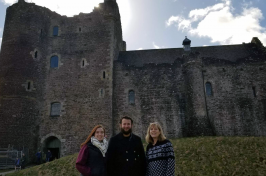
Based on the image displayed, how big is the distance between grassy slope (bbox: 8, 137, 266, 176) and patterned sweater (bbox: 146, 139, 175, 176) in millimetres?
5763

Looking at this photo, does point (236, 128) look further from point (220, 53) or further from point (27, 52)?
point (27, 52)

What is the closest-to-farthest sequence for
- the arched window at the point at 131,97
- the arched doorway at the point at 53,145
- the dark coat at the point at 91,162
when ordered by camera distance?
1. the dark coat at the point at 91,162
2. the arched doorway at the point at 53,145
3. the arched window at the point at 131,97

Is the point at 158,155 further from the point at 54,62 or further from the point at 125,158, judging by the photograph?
the point at 54,62

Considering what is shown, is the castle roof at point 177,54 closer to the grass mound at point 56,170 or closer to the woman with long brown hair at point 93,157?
the grass mound at point 56,170

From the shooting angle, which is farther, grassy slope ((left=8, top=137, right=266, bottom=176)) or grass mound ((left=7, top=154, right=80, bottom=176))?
grass mound ((left=7, top=154, right=80, bottom=176))

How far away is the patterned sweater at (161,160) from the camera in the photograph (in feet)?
14.4

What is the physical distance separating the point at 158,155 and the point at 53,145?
53.3 ft

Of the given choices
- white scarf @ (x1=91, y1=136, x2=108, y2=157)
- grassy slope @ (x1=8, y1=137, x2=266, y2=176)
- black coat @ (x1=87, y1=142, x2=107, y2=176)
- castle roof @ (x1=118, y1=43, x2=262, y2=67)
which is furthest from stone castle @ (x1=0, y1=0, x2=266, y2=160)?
black coat @ (x1=87, y1=142, x2=107, y2=176)

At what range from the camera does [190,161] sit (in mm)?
10695

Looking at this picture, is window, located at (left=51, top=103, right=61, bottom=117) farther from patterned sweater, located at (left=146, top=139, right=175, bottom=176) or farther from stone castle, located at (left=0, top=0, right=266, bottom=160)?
patterned sweater, located at (left=146, top=139, right=175, bottom=176)

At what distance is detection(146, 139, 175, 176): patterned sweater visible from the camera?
438cm

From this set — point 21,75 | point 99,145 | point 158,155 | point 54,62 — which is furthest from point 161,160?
point 54,62

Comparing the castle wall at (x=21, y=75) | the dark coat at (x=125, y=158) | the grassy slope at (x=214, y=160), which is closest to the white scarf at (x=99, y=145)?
the dark coat at (x=125, y=158)

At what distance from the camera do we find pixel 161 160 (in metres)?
4.45
